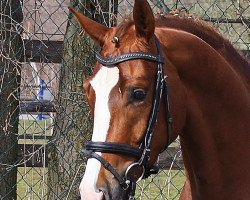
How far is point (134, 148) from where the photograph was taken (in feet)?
9.48

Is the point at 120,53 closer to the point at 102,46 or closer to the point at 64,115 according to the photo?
the point at 102,46

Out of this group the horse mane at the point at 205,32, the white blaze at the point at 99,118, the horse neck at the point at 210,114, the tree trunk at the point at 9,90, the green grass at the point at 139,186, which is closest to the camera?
the white blaze at the point at 99,118

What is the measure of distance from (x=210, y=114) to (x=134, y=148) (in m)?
0.54

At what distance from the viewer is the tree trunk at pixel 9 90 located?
4879mm

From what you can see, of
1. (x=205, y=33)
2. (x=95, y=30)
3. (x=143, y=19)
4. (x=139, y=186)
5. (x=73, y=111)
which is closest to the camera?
(x=143, y=19)

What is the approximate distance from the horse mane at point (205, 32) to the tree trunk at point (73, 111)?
160 centimetres

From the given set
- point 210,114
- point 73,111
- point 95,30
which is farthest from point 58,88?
point 210,114

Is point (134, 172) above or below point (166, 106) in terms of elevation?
below

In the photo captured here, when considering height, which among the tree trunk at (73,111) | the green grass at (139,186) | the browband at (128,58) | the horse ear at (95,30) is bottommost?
the green grass at (139,186)

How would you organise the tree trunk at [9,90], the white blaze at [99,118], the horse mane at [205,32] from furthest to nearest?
the tree trunk at [9,90]
the horse mane at [205,32]
the white blaze at [99,118]

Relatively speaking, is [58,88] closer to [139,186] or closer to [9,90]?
[9,90]

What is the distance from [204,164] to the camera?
3246 mm

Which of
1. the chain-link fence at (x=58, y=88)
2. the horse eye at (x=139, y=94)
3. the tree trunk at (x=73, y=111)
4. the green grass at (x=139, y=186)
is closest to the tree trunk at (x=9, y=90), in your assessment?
the chain-link fence at (x=58, y=88)

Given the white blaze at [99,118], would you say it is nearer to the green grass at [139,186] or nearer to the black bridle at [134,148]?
the black bridle at [134,148]
